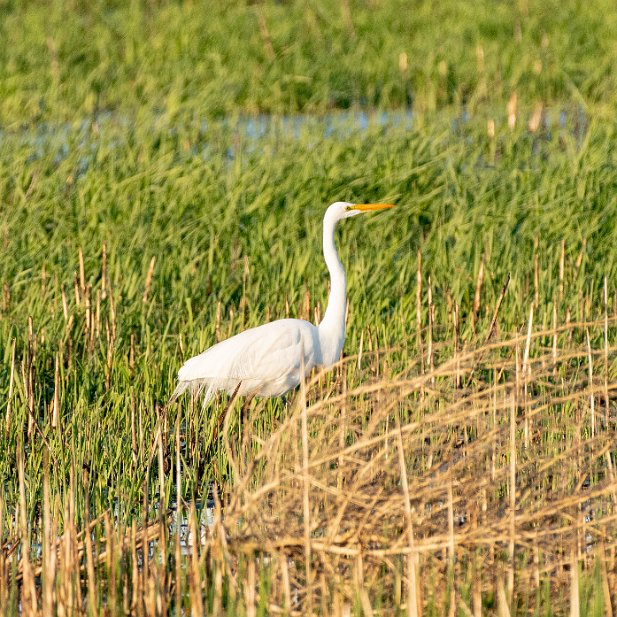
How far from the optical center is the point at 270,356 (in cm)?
539

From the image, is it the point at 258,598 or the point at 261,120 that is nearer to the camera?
the point at 258,598

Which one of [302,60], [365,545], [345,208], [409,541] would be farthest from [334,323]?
[302,60]

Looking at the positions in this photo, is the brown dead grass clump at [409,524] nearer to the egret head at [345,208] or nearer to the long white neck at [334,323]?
the long white neck at [334,323]

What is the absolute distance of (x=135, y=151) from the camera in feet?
28.2

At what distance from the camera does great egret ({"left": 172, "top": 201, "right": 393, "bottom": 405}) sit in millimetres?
5348

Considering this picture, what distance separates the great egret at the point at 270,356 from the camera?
5.35m

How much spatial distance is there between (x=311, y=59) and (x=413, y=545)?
10082 millimetres

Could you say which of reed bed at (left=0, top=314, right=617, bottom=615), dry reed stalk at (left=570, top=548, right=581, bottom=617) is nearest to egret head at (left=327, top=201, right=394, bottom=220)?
reed bed at (left=0, top=314, right=617, bottom=615)

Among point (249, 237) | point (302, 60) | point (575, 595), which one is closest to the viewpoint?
point (575, 595)

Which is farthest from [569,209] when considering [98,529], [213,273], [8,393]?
[98,529]

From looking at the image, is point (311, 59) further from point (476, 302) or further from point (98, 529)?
point (98, 529)

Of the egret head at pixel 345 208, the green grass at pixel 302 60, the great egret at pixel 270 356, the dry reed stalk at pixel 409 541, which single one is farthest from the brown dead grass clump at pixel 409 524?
the green grass at pixel 302 60

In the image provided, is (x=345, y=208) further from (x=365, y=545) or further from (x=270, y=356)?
(x=365, y=545)

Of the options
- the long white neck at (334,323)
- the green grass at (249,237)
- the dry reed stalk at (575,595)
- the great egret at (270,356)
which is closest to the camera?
the dry reed stalk at (575,595)
